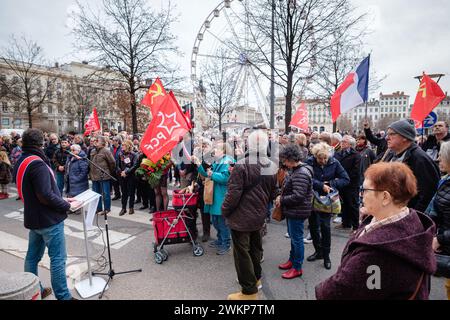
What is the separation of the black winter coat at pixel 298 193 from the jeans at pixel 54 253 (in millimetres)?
2784

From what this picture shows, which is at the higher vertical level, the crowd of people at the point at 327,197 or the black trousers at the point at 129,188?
the crowd of people at the point at 327,197

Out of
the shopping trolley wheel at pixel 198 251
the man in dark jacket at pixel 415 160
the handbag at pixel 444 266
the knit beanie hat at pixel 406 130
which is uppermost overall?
the knit beanie hat at pixel 406 130

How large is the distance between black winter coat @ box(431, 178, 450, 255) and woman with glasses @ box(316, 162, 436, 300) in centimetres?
121

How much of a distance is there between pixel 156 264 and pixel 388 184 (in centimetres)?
359

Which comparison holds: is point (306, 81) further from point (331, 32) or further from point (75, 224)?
point (75, 224)

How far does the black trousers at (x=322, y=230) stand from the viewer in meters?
3.83

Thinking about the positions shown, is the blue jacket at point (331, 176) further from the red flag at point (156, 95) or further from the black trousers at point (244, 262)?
the red flag at point (156, 95)

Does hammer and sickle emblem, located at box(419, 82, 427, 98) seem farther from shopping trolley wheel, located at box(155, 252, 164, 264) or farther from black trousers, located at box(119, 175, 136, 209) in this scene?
black trousers, located at box(119, 175, 136, 209)

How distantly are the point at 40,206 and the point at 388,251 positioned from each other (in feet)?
10.7

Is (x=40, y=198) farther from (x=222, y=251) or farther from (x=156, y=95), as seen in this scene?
→ (x=156, y=95)

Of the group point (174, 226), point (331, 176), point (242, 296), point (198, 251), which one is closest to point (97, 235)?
point (174, 226)

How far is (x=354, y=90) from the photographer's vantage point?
5.75 meters

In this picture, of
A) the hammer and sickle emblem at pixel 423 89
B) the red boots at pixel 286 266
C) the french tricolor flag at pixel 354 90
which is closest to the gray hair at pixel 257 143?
the red boots at pixel 286 266

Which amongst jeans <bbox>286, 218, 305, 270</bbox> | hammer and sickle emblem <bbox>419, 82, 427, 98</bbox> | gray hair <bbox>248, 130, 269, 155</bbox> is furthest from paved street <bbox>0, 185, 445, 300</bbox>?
hammer and sickle emblem <bbox>419, 82, 427, 98</bbox>
